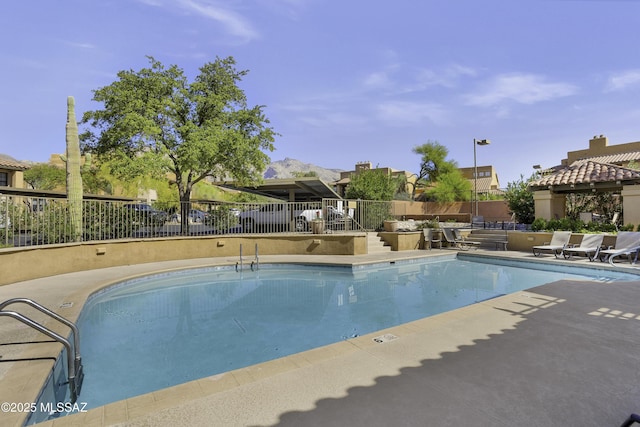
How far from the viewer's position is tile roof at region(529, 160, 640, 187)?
12.7 meters

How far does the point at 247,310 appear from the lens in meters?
7.23

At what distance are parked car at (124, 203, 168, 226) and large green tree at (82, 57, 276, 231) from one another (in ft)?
2.99

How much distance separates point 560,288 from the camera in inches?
275

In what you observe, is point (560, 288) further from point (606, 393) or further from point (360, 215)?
point (360, 215)

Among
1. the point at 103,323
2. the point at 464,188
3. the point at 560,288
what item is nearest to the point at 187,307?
the point at 103,323

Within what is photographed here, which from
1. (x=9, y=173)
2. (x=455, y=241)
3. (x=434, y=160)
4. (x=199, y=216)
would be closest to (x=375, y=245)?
(x=455, y=241)

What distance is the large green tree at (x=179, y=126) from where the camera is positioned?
12.8 metres

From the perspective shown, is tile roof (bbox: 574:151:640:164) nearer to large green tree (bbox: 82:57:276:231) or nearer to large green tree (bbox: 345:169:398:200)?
large green tree (bbox: 345:169:398:200)

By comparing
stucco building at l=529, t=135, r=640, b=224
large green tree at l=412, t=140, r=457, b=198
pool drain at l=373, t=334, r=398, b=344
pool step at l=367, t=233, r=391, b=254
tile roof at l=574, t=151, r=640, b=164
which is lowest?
pool drain at l=373, t=334, r=398, b=344

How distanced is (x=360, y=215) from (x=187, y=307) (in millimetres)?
9293

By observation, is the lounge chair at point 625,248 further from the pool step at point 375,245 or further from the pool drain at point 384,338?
the pool drain at point 384,338

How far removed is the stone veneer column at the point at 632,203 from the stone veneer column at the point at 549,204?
2.44 m

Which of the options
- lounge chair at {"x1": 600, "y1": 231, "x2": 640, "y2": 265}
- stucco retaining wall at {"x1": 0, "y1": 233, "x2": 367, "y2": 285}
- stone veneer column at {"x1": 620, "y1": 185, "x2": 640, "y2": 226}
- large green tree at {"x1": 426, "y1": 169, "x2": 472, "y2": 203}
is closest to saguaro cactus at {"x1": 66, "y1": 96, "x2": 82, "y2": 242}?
stucco retaining wall at {"x1": 0, "y1": 233, "x2": 367, "y2": 285}

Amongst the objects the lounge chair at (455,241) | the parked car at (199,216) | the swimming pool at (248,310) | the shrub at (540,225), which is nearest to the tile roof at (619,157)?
the shrub at (540,225)
